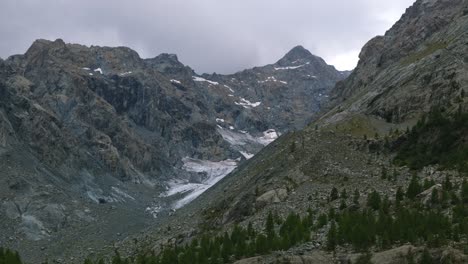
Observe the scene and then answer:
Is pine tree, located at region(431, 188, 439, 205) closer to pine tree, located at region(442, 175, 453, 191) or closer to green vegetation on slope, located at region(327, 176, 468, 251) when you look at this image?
green vegetation on slope, located at region(327, 176, 468, 251)

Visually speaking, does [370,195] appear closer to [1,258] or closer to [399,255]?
[399,255]

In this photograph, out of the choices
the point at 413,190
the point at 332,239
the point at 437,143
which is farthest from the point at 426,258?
the point at 437,143

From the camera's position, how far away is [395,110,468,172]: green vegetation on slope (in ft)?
249

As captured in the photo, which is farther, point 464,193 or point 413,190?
point 413,190

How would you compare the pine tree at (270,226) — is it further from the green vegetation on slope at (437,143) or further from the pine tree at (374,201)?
the green vegetation on slope at (437,143)

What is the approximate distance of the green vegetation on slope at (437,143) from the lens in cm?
7575

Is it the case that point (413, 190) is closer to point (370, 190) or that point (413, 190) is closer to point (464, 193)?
point (464, 193)

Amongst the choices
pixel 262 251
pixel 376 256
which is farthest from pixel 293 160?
pixel 376 256

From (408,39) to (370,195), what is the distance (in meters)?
120

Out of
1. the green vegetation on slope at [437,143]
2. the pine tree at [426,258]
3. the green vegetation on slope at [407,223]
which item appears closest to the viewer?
the pine tree at [426,258]

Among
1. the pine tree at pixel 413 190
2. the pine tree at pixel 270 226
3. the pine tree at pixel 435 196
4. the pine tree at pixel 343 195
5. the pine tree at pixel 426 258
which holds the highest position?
the pine tree at pixel 343 195

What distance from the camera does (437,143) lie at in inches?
3253

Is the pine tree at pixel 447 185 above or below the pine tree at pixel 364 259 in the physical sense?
above

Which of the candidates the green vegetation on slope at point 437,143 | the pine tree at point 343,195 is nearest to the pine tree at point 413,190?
the pine tree at point 343,195
